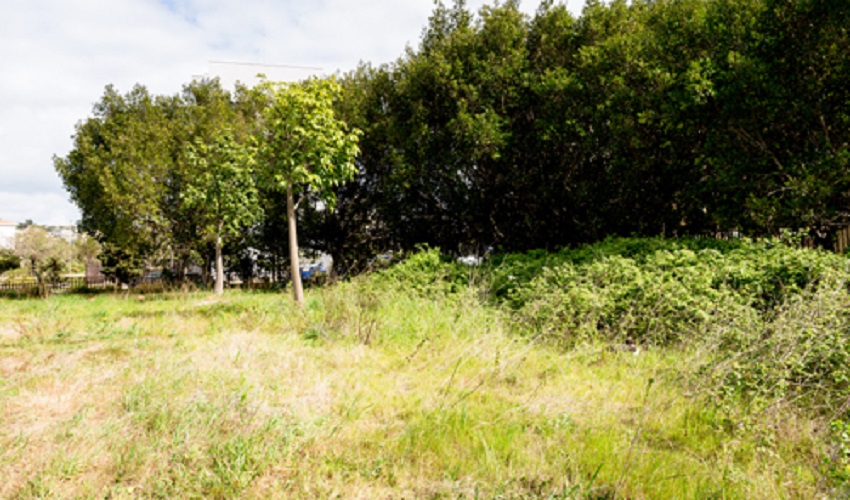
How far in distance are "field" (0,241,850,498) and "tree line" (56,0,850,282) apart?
188 inches

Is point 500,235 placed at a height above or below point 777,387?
above

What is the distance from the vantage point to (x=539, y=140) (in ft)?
41.4

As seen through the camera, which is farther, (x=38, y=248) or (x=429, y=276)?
(x=38, y=248)

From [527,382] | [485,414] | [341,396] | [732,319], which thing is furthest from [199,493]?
[732,319]

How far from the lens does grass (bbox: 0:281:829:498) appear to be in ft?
8.94

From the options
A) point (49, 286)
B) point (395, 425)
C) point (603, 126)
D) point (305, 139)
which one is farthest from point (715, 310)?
point (49, 286)

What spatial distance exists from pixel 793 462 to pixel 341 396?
3.31 metres

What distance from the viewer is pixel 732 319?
16.0ft

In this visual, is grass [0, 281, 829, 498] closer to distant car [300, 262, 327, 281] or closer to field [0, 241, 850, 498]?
field [0, 241, 850, 498]

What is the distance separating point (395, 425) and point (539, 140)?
34.8 feet

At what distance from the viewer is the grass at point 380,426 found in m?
2.72

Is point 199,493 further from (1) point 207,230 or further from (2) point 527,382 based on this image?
(1) point 207,230

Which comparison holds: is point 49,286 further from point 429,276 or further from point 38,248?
point 429,276

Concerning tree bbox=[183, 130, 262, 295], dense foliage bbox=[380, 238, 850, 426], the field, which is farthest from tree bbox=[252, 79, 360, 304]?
tree bbox=[183, 130, 262, 295]
